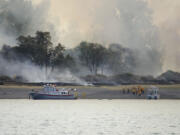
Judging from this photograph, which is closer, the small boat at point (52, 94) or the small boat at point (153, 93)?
the small boat at point (52, 94)

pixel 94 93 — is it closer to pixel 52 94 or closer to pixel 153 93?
pixel 52 94

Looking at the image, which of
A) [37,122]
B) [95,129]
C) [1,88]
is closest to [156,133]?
[95,129]

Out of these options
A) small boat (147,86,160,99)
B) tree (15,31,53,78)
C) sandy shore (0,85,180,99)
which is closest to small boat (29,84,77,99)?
sandy shore (0,85,180,99)

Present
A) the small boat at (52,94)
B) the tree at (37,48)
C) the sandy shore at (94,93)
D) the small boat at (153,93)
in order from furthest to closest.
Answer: the tree at (37,48), the small boat at (153,93), the sandy shore at (94,93), the small boat at (52,94)

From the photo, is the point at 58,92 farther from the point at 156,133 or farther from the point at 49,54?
the point at 156,133

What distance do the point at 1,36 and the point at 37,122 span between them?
12696cm

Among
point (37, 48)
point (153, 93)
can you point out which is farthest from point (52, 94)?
point (37, 48)

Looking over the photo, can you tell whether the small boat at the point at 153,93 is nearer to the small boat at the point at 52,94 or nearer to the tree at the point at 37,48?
the small boat at the point at 52,94

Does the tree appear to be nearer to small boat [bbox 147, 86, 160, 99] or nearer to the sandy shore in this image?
the sandy shore

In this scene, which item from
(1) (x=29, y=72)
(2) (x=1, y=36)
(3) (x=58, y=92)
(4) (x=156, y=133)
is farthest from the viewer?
(2) (x=1, y=36)

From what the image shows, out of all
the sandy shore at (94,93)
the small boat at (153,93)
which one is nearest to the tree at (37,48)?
the sandy shore at (94,93)

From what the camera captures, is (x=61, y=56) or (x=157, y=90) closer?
(x=157, y=90)

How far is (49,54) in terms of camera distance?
182 m

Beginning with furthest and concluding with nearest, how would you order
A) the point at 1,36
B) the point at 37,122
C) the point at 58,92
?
the point at 1,36
the point at 58,92
the point at 37,122
